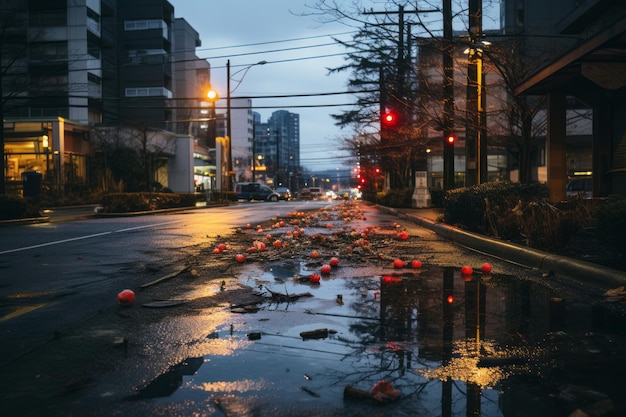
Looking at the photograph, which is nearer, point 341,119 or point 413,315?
point 413,315

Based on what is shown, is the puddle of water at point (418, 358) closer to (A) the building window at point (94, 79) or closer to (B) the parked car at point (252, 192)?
(B) the parked car at point (252, 192)

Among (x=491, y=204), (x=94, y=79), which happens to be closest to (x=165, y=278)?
(x=491, y=204)

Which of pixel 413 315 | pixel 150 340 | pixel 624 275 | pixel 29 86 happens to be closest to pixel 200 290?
pixel 150 340

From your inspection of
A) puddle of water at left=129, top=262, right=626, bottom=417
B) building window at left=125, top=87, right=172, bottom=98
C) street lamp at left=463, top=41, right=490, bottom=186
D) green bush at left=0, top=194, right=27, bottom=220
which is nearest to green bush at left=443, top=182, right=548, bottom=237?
street lamp at left=463, top=41, right=490, bottom=186

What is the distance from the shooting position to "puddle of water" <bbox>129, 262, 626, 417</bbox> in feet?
10.3

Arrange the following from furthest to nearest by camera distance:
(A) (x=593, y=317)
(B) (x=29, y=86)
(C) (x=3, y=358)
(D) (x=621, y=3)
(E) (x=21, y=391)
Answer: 1. (B) (x=29, y=86)
2. (D) (x=621, y=3)
3. (A) (x=593, y=317)
4. (C) (x=3, y=358)
5. (E) (x=21, y=391)

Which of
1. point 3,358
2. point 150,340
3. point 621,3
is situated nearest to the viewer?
point 3,358

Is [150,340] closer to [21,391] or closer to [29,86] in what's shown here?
[21,391]

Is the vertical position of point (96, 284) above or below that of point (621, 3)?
below

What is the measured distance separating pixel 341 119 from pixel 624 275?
1510 inches

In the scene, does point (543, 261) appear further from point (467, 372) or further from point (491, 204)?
point (467, 372)

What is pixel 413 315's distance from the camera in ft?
17.5

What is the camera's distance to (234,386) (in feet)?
11.1

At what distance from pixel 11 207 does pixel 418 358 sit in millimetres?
19089
